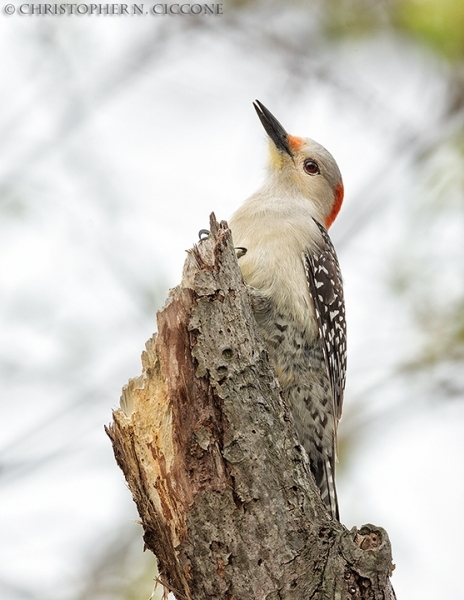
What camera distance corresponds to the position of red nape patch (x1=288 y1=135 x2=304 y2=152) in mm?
6953

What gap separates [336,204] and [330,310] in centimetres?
185

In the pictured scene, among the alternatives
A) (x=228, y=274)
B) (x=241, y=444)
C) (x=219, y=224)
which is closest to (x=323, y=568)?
(x=241, y=444)

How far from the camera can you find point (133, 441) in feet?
11.4

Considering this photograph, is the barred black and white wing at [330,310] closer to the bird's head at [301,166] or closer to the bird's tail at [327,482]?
the bird's tail at [327,482]

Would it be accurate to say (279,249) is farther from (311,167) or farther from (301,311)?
(311,167)

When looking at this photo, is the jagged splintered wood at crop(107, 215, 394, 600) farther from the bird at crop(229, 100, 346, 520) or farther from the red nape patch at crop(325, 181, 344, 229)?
the red nape patch at crop(325, 181, 344, 229)

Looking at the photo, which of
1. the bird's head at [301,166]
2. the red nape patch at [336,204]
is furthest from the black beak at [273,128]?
the red nape patch at [336,204]

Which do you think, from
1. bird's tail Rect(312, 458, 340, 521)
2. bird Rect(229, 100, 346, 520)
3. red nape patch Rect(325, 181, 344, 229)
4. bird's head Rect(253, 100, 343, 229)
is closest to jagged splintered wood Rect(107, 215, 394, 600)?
bird Rect(229, 100, 346, 520)

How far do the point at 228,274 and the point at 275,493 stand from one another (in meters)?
1.09

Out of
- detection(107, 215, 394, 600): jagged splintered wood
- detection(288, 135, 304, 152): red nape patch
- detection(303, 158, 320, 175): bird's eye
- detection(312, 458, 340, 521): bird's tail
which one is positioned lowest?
detection(107, 215, 394, 600): jagged splintered wood

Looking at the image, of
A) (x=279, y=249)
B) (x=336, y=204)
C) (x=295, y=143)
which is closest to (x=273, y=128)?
(x=295, y=143)

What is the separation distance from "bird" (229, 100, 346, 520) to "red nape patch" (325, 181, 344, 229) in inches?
34.9

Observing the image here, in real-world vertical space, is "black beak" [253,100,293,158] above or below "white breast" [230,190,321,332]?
above

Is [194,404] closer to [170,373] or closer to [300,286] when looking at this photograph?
[170,373]
